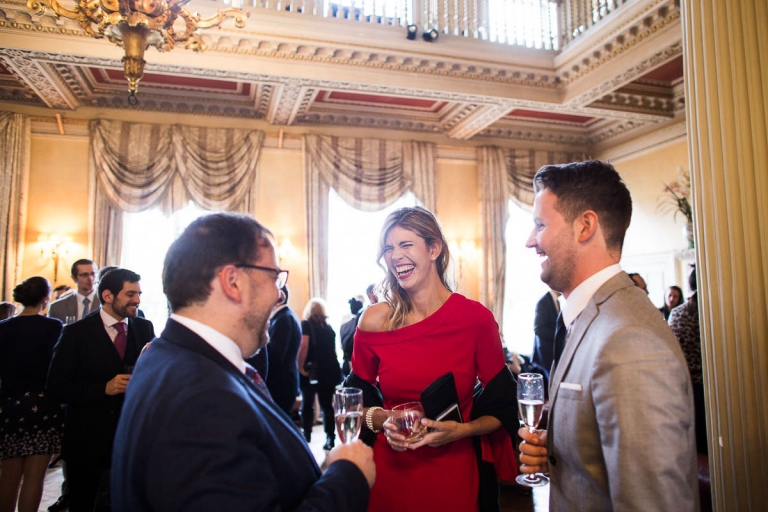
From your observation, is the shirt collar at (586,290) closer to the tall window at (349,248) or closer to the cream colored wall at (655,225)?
the cream colored wall at (655,225)

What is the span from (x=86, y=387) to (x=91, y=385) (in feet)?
0.09

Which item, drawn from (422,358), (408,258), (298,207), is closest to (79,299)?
(298,207)

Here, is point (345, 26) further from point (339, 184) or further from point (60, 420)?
point (60, 420)

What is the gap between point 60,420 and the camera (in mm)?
3473

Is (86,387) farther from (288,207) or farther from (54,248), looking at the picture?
(288,207)

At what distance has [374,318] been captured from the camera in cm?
226

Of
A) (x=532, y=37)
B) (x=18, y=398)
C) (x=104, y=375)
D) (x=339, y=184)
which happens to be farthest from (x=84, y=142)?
(x=532, y=37)

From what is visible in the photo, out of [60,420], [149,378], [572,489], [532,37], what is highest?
[532,37]

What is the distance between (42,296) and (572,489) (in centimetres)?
376

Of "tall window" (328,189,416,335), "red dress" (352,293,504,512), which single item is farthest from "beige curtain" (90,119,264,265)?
"red dress" (352,293,504,512)

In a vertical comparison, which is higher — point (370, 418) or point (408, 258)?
point (408, 258)

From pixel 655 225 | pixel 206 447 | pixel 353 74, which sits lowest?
pixel 206 447

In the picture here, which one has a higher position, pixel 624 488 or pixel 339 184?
pixel 339 184

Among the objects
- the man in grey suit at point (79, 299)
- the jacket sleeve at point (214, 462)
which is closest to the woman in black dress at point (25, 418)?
the man in grey suit at point (79, 299)
